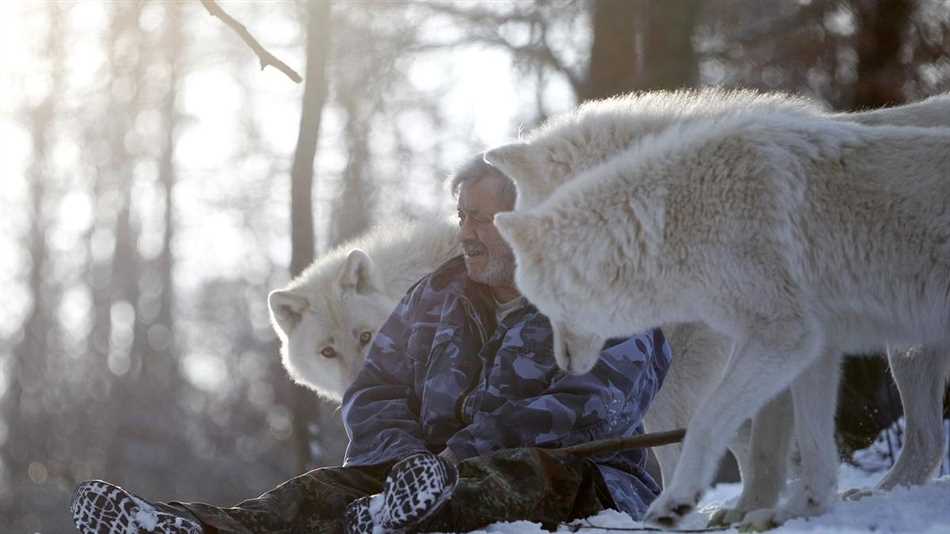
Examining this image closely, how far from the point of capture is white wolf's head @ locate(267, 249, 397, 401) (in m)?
7.82

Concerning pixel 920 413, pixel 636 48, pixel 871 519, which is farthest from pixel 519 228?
pixel 636 48

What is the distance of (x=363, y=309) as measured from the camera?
25.7 feet

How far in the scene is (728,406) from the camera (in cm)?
390

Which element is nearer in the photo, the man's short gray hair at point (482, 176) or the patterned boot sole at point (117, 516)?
the patterned boot sole at point (117, 516)

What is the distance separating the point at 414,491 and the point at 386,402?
128 centimetres

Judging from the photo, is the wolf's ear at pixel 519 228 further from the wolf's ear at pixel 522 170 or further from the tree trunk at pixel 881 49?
the tree trunk at pixel 881 49

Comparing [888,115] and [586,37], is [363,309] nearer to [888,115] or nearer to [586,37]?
[888,115]

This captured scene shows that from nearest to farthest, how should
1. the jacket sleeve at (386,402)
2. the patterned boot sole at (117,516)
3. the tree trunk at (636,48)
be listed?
the patterned boot sole at (117,516) → the jacket sleeve at (386,402) → the tree trunk at (636,48)

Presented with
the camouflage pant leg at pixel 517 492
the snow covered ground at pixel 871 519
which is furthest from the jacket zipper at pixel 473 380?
the snow covered ground at pixel 871 519

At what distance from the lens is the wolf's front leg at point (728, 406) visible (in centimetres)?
381

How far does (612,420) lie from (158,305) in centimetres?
2465

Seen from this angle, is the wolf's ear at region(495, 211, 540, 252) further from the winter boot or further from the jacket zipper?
the winter boot

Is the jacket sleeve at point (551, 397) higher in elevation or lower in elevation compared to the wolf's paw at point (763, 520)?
higher

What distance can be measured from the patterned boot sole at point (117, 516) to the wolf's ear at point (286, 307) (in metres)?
4.17
